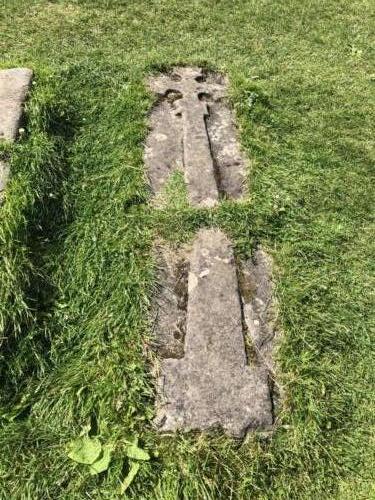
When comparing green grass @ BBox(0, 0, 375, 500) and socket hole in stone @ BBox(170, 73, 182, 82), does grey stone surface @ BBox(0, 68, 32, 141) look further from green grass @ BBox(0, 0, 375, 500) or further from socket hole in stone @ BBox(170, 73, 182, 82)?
socket hole in stone @ BBox(170, 73, 182, 82)

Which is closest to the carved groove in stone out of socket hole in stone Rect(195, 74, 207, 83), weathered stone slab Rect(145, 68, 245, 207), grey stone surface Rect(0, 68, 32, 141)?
grey stone surface Rect(0, 68, 32, 141)

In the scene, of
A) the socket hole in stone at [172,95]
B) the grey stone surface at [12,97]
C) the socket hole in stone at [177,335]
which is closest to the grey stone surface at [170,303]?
the socket hole in stone at [177,335]

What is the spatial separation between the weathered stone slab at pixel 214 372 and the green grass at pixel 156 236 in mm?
82

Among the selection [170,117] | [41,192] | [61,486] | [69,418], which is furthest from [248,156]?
[61,486]

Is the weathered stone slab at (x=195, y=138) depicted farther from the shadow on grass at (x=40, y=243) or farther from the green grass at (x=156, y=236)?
the shadow on grass at (x=40, y=243)

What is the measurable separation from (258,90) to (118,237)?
2004 millimetres

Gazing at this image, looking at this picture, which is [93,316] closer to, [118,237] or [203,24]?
[118,237]

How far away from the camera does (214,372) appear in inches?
101

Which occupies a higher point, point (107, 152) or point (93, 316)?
point (107, 152)

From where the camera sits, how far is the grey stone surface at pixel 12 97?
355cm

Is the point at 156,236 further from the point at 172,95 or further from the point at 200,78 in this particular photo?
the point at 200,78

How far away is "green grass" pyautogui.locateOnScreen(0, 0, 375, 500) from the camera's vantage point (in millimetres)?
2369

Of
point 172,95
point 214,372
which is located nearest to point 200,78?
point 172,95

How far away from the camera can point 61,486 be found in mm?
2236
